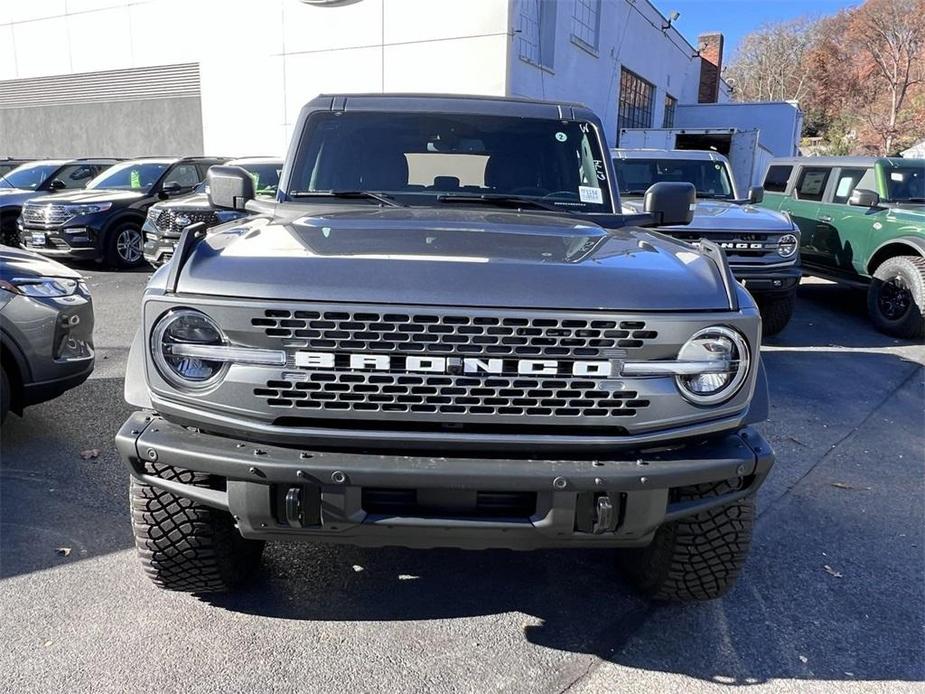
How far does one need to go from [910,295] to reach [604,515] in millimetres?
7216

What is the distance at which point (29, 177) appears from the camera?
12.2 metres

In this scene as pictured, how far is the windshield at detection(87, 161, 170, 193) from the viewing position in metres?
11.0

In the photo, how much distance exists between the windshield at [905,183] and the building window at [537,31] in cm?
769

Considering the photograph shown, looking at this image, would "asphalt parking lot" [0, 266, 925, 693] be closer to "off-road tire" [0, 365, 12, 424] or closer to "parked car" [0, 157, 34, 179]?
"off-road tire" [0, 365, 12, 424]

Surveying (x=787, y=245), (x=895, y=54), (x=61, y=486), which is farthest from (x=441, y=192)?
(x=895, y=54)

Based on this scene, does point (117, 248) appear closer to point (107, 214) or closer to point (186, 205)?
point (107, 214)

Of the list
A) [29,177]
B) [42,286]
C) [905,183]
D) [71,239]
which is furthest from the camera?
[29,177]

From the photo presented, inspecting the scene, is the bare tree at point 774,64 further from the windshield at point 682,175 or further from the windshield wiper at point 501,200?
the windshield wiper at point 501,200

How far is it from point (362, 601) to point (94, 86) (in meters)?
21.4

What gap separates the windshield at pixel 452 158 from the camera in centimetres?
354

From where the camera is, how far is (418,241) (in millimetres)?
2471

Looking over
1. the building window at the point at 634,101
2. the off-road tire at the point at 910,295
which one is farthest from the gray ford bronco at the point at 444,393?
the building window at the point at 634,101

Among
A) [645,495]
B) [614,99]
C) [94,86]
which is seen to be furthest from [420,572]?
[94,86]

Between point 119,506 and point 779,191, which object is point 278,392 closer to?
point 119,506
